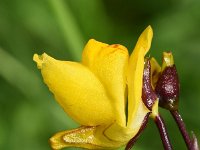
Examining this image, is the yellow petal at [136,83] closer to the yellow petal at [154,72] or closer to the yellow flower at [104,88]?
the yellow flower at [104,88]

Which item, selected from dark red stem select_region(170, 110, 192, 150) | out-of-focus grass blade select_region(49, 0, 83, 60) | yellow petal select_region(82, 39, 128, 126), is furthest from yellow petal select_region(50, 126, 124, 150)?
out-of-focus grass blade select_region(49, 0, 83, 60)

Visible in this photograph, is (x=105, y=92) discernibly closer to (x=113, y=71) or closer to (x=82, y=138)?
(x=113, y=71)

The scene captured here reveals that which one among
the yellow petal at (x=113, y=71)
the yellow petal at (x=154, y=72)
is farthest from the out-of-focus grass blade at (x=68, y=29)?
the yellow petal at (x=113, y=71)

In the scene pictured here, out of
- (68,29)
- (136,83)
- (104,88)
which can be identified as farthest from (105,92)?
(68,29)

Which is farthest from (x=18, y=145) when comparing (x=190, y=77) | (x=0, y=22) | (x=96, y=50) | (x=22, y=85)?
(x=96, y=50)

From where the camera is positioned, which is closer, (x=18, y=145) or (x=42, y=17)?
(x=18, y=145)

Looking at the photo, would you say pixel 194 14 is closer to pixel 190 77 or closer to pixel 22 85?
pixel 190 77

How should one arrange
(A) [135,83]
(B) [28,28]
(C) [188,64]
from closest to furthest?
(A) [135,83], (C) [188,64], (B) [28,28]
